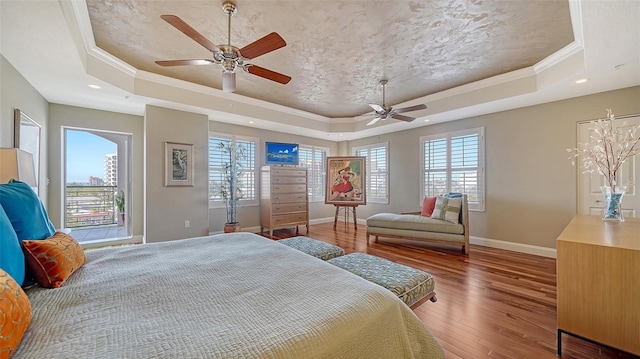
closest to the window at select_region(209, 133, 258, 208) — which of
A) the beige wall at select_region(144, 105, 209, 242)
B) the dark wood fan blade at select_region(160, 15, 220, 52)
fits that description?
the beige wall at select_region(144, 105, 209, 242)

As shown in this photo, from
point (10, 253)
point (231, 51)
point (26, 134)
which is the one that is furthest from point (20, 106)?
point (10, 253)

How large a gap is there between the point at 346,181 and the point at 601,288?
4.82 metres

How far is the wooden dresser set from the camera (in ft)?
4.97

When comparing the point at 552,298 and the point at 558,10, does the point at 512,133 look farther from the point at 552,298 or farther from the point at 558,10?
the point at 552,298

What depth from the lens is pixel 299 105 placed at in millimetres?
5332

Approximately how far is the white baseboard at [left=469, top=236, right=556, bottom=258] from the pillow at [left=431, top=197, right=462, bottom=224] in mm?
911

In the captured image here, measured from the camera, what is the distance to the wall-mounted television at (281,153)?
5949mm

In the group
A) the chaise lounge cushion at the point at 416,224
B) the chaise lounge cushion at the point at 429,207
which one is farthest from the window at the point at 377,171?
the chaise lounge cushion at the point at 416,224

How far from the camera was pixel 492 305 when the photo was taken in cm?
238

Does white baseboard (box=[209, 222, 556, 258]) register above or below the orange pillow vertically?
below

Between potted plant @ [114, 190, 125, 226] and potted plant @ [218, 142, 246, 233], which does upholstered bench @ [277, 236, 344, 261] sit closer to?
potted plant @ [218, 142, 246, 233]

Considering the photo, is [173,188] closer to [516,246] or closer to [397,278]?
[397,278]

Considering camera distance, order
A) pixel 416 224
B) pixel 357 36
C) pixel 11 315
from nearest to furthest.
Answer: pixel 11 315 < pixel 357 36 < pixel 416 224

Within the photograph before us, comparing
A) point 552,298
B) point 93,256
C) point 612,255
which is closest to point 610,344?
point 612,255
